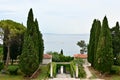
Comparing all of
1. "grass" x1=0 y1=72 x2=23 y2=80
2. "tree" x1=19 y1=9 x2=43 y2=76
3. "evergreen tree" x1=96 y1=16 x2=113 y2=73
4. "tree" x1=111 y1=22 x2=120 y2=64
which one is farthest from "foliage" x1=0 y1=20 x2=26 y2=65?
"tree" x1=111 y1=22 x2=120 y2=64

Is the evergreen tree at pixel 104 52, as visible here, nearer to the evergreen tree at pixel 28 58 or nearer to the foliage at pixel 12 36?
the evergreen tree at pixel 28 58

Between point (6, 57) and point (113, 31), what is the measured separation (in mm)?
18966

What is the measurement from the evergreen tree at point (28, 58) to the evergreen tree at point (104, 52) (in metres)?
8.92

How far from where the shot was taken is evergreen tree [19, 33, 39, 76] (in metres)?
38.6

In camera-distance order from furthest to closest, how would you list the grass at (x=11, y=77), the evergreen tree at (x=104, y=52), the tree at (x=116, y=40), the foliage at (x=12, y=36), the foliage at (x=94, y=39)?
the tree at (x=116, y=40) → the foliage at (x=94, y=39) → the foliage at (x=12, y=36) → the evergreen tree at (x=104, y=52) → the grass at (x=11, y=77)

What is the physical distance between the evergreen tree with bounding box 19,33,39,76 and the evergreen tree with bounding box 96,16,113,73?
29.3 ft

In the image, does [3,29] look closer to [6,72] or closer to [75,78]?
[6,72]

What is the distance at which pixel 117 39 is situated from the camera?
4803 cm

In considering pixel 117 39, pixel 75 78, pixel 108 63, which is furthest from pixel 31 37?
pixel 117 39

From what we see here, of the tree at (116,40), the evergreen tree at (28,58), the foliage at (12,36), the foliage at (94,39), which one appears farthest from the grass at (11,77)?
the tree at (116,40)

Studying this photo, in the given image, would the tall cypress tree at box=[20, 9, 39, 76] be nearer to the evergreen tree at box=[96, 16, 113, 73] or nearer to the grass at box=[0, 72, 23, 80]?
the grass at box=[0, 72, 23, 80]

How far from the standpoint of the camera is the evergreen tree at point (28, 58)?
38562 mm

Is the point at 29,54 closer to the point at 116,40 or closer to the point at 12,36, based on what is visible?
the point at 12,36

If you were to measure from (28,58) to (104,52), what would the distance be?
34.6ft
